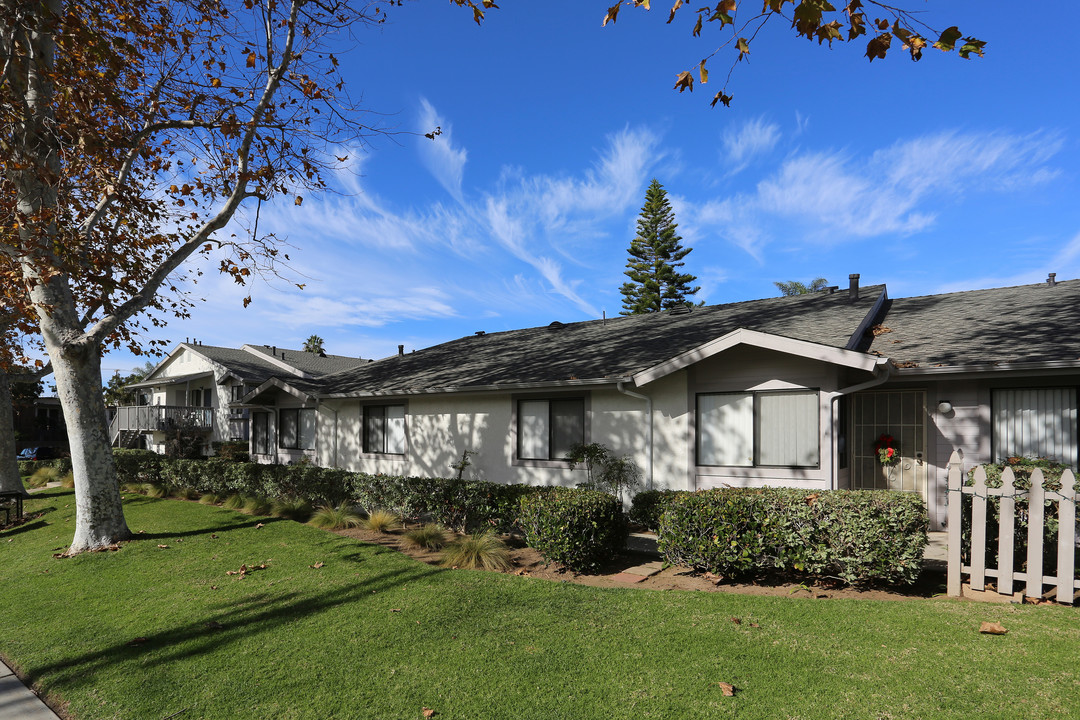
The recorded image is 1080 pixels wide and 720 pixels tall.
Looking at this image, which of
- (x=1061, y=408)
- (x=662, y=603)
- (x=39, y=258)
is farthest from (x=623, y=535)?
(x=39, y=258)

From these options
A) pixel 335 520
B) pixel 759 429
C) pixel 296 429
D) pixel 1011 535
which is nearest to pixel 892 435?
pixel 759 429

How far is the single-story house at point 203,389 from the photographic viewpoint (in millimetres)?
30062

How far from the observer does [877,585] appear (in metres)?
6.52

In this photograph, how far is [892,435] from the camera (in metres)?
10.0

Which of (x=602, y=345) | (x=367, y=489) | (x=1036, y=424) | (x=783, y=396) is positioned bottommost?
(x=367, y=489)

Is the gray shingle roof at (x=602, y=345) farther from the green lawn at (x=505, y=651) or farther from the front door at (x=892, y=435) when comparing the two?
the green lawn at (x=505, y=651)

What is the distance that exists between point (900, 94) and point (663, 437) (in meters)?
6.74

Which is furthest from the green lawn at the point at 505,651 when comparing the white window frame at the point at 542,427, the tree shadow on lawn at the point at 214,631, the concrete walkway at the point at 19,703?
the white window frame at the point at 542,427

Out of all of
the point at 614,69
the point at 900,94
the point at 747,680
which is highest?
the point at 614,69

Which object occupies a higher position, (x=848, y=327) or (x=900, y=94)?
(x=900, y=94)

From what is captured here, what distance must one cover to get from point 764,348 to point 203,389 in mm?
33421

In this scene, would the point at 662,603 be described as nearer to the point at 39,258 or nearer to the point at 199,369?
the point at 39,258

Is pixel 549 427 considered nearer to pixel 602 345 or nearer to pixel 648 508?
pixel 602 345

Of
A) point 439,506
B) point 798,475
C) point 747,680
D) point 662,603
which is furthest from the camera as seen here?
point 439,506
